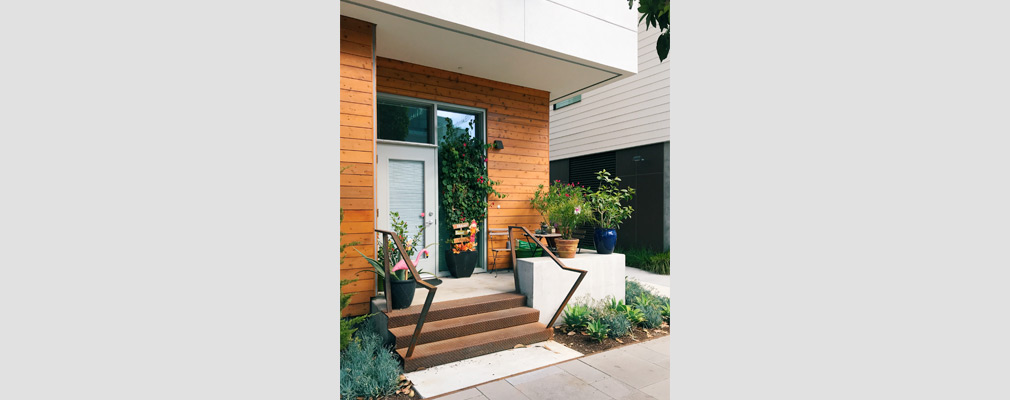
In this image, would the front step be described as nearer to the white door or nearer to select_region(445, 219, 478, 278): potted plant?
select_region(445, 219, 478, 278): potted plant

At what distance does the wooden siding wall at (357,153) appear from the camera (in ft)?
12.3

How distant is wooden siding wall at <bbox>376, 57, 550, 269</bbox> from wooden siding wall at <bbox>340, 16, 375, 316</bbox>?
1261 mm

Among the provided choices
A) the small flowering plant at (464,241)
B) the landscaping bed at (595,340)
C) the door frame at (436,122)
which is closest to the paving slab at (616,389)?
the landscaping bed at (595,340)

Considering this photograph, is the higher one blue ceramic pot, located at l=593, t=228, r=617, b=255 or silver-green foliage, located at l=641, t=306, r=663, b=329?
blue ceramic pot, located at l=593, t=228, r=617, b=255

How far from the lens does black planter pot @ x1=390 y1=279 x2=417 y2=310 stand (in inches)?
143

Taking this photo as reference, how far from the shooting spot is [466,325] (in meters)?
3.64

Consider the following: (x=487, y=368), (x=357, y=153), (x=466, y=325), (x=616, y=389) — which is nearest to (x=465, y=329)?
(x=466, y=325)

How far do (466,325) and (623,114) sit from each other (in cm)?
653

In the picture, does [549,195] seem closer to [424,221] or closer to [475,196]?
[475,196]

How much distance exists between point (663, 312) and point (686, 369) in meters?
4.45

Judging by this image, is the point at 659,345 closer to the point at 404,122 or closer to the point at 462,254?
the point at 462,254

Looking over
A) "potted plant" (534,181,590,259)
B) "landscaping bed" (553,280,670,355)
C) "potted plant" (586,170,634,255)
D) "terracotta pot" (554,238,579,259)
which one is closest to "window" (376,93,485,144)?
"potted plant" (534,181,590,259)

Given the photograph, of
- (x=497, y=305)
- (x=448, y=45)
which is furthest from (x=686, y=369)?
(x=448, y=45)

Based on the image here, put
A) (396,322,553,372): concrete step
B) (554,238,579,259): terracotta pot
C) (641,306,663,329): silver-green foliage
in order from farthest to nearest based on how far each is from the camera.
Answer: (554,238,579,259): terracotta pot → (641,306,663,329): silver-green foliage → (396,322,553,372): concrete step
